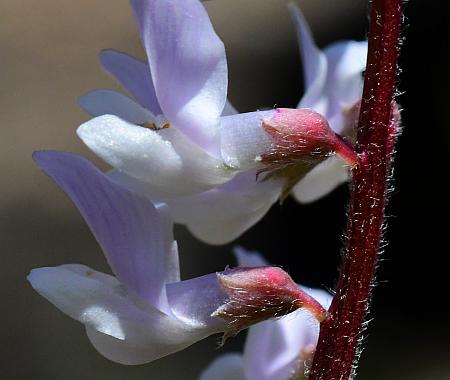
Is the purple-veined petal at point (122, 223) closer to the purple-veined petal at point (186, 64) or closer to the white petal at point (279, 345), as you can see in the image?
the purple-veined petal at point (186, 64)

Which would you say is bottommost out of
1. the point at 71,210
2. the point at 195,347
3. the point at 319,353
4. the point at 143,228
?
the point at 195,347

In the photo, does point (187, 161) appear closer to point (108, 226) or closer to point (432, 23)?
point (108, 226)

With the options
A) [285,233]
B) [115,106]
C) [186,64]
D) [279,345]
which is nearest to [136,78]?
[115,106]

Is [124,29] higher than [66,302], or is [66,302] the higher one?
[124,29]

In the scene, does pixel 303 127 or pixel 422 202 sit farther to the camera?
pixel 422 202

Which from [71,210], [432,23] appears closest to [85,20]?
[71,210]

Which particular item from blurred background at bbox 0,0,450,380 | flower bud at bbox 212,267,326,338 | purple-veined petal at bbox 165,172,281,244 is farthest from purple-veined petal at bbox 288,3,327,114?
blurred background at bbox 0,0,450,380
